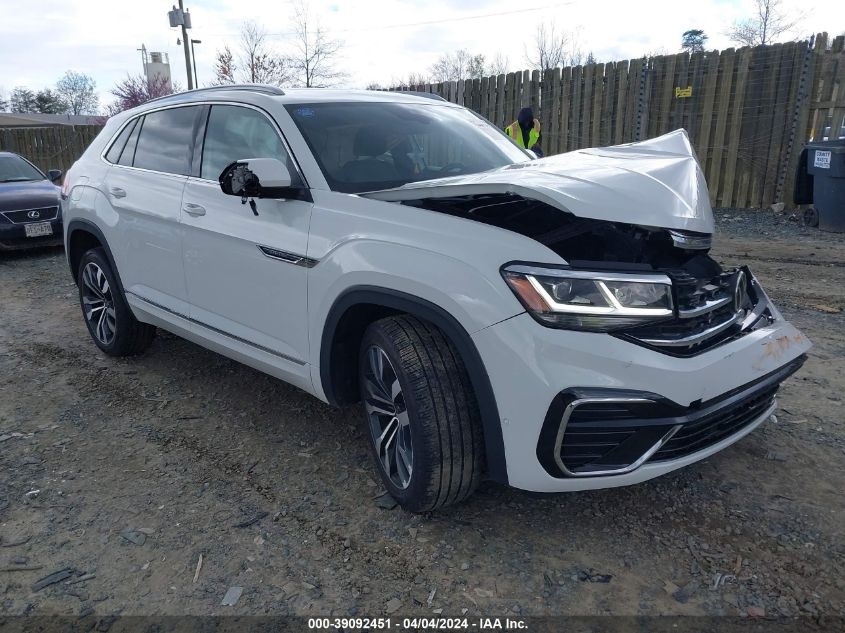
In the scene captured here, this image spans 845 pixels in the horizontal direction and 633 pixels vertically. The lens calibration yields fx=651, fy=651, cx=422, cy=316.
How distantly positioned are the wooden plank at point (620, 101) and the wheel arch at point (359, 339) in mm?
9350

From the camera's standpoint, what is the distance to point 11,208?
879 centimetres

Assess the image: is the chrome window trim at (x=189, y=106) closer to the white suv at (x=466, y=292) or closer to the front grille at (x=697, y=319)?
the white suv at (x=466, y=292)

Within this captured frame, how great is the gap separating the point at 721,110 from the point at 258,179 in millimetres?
9449

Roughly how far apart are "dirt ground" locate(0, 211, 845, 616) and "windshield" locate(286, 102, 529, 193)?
1419 millimetres

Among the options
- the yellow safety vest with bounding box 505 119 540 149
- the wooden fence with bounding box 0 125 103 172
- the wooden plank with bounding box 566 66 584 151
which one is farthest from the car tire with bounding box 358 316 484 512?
the wooden fence with bounding box 0 125 103 172

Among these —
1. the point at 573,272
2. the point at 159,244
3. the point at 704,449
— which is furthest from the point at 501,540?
the point at 159,244

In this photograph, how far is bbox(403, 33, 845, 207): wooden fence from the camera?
9.59 meters

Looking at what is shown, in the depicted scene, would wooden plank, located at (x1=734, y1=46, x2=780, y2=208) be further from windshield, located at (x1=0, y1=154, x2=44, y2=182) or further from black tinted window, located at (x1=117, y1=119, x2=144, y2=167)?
windshield, located at (x1=0, y1=154, x2=44, y2=182)

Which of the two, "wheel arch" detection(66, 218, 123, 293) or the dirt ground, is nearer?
the dirt ground

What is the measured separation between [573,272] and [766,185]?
9420 millimetres

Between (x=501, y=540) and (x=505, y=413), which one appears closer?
(x=505, y=413)

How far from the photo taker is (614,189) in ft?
8.30

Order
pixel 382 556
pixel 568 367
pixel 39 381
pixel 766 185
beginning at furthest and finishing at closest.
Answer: pixel 766 185 < pixel 39 381 < pixel 382 556 < pixel 568 367

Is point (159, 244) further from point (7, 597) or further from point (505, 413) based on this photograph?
point (505, 413)
